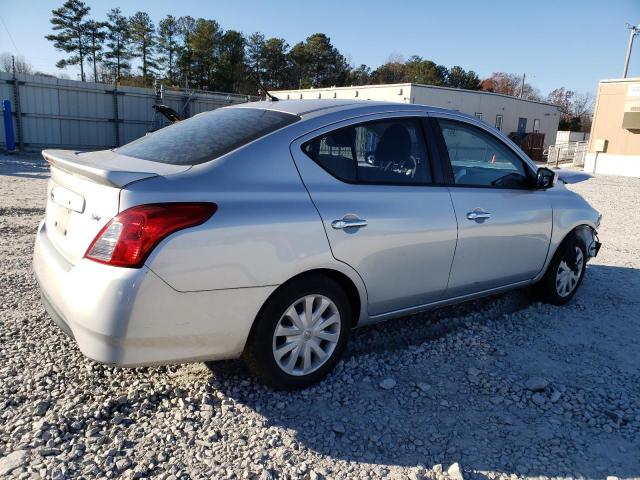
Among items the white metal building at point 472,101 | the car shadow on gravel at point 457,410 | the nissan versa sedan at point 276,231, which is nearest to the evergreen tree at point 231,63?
the white metal building at point 472,101

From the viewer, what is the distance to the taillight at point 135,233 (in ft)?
7.62

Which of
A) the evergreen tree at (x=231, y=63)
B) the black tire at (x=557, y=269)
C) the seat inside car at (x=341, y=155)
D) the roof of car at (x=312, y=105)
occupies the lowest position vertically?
the black tire at (x=557, y=269)

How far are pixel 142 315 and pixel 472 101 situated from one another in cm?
3301

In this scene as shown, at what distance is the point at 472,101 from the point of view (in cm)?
3222

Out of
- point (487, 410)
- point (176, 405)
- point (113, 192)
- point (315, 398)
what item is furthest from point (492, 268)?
point (113, 192)

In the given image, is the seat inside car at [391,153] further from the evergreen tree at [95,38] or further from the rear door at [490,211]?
the evergreen tree at [95,38]

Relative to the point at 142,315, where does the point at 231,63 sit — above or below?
above

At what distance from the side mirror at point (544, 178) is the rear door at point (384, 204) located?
115cm

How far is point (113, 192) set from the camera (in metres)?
2.40

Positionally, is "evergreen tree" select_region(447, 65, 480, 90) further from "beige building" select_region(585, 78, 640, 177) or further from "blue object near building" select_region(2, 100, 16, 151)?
"blue object near building" select_region(2, 100, 16, 151)

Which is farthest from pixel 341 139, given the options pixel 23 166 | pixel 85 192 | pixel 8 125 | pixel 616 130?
pixel 616 130

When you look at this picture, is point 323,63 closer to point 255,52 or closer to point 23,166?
point 255,52

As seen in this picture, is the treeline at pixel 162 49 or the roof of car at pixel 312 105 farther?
the treeline at pixel 162 49

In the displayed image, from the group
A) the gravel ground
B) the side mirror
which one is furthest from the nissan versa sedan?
the gravel ground
